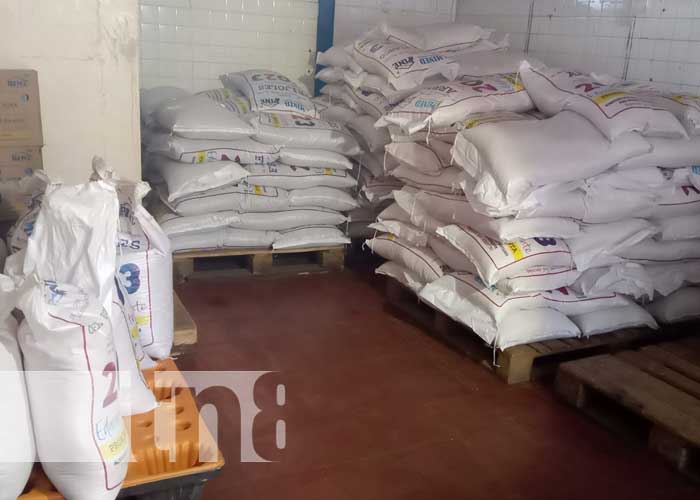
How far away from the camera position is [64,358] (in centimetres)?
166

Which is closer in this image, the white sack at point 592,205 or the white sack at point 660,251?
the white sack at point 592,205

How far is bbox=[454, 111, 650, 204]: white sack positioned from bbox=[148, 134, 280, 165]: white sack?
1.58 metres

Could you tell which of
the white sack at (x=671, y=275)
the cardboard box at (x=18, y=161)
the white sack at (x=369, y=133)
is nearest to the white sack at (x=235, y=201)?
the white sack at (x=369, y=133)

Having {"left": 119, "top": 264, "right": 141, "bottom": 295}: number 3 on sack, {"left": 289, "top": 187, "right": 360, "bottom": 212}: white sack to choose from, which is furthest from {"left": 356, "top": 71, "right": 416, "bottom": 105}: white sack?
{"left": 119, "top": 264, "right": 141, "bottom": 295}: number 3 on sack

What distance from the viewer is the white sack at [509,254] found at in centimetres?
319

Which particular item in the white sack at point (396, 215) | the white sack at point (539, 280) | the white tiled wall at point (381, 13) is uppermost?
the white tiled wall at point (381, 13)

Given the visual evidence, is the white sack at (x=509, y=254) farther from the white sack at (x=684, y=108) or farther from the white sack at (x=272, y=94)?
the white sack at (x=272, y=94)

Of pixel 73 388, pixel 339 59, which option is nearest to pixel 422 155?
pixel 339 59

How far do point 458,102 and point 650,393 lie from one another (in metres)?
1.76

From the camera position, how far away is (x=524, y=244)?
3273 millimetres

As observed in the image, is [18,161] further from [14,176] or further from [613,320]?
[613,320]

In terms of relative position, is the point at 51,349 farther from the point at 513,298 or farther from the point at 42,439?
Answer: the point at 513,298

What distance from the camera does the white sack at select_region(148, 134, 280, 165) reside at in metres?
4.27

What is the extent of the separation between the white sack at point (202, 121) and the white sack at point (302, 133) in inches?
4.9
